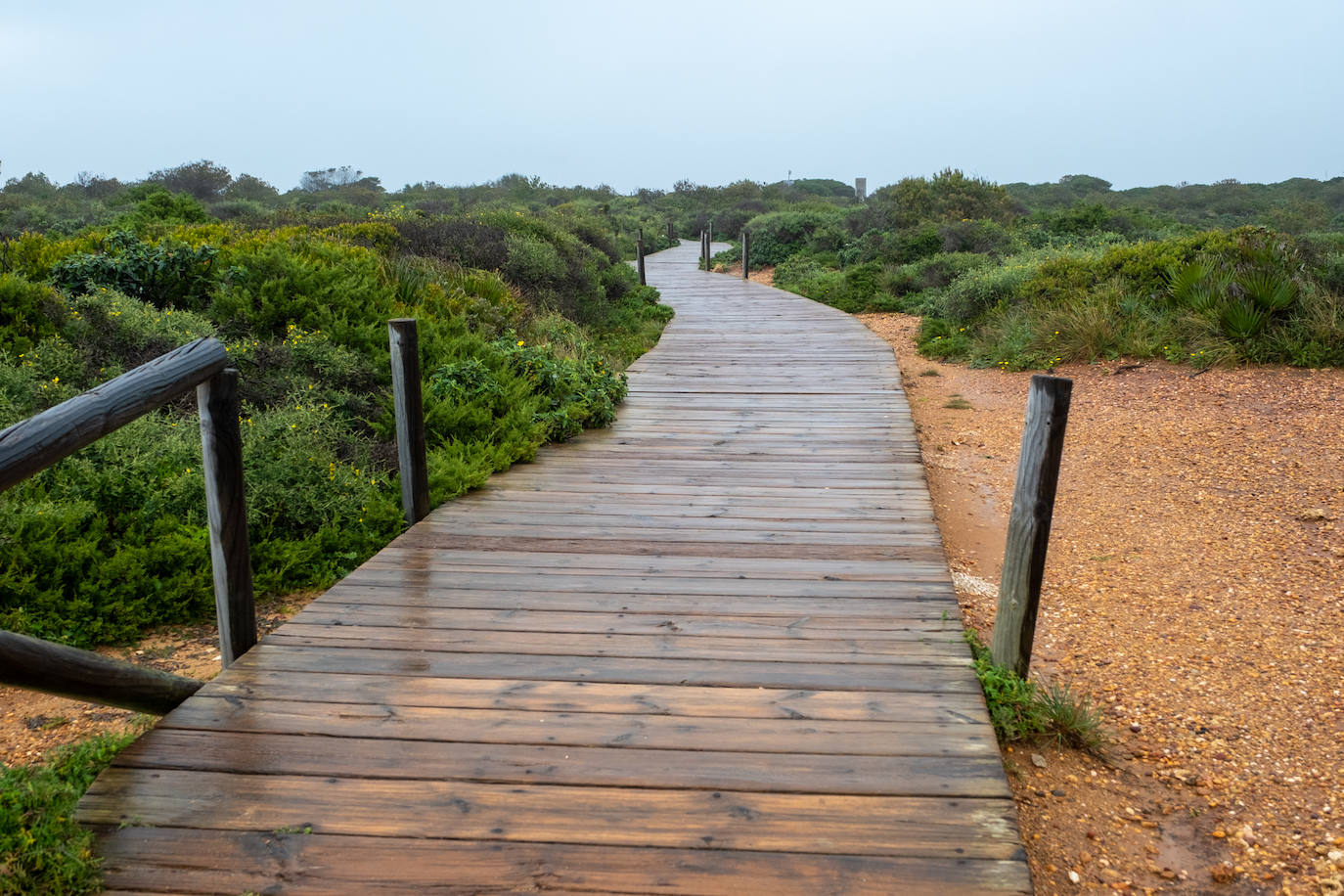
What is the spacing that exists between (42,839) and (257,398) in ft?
15.0

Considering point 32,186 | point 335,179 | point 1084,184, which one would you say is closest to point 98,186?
point 32,186

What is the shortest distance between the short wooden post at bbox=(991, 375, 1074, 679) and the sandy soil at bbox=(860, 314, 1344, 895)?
0.41 meters

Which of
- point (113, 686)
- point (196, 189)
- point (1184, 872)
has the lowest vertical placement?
point (1184, 872)

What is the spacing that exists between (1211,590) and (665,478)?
3.21 m

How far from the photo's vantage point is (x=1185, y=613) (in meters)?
4.64

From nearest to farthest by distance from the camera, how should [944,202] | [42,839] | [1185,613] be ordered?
1. [42,839]
2. [1185,613]
3. [944,202]

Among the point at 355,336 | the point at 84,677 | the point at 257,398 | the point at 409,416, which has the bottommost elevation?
the point at 84,677

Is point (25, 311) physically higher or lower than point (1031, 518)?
higher

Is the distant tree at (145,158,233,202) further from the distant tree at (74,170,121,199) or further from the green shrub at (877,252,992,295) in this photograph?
the green shrub at (877,252,992,295)

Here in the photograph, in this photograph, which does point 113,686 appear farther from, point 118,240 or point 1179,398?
point 1179,398

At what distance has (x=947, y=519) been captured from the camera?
6.29m

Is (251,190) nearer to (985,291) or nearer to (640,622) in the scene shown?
(985,291)

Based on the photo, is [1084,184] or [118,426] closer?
[118,426]

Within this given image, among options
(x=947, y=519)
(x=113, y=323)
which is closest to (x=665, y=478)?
(x=947, y=519)
